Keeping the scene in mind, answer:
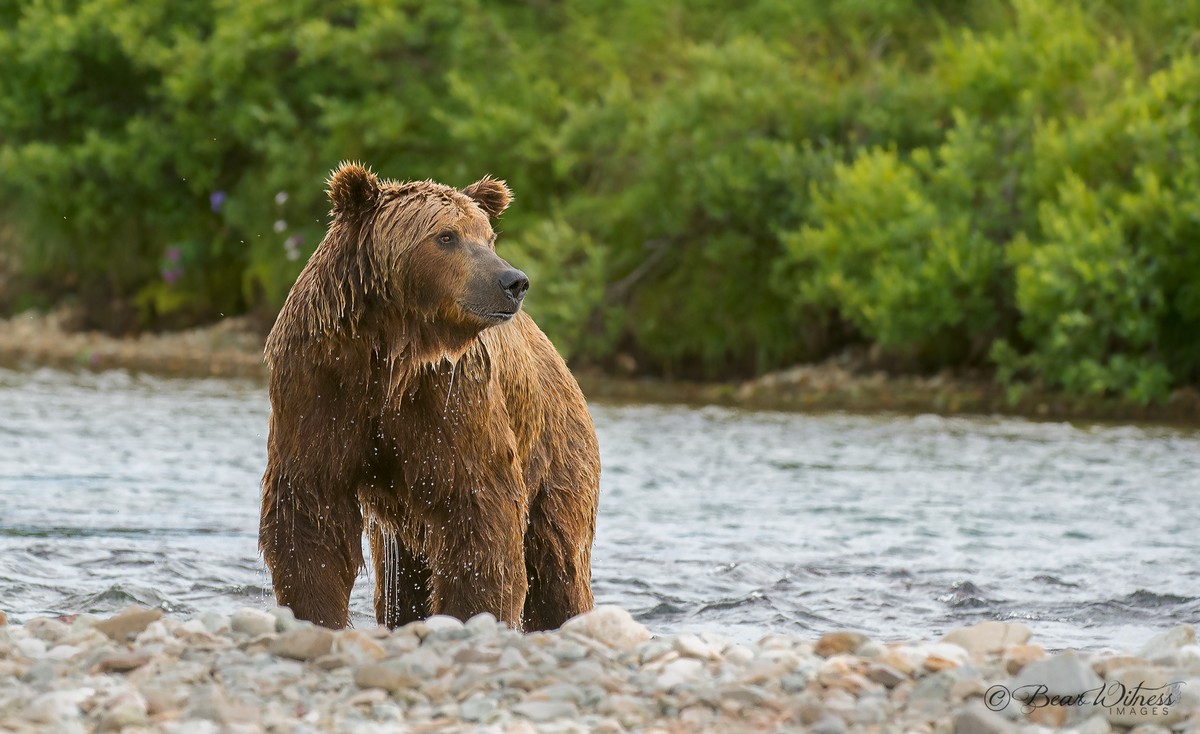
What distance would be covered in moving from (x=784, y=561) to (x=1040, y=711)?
13.7 feet

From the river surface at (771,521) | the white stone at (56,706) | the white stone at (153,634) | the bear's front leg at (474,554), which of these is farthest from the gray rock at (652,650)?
the river surface at (771,521)

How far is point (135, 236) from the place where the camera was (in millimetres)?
25984

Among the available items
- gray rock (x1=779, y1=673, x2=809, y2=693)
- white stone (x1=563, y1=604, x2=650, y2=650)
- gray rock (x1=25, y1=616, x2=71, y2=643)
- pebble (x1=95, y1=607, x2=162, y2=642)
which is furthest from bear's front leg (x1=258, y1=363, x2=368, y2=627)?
gray rock (x1=779, y1=673, x2=809, y2=693)

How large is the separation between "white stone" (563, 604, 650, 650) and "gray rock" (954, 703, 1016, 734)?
119 centimetres

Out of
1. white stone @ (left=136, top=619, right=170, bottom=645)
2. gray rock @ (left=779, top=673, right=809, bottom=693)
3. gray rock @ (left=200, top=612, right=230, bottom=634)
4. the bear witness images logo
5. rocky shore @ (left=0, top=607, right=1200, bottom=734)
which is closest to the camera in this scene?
rocky shore @ (left=0, top=607, right=1200, bottom=734)

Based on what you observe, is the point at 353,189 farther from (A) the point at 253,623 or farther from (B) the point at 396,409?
(A) the point at 253,623

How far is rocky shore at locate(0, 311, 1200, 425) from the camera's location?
1684 centimetres

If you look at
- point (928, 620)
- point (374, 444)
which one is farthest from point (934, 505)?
point (374, 444)

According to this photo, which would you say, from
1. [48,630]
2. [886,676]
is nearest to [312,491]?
[48,630]

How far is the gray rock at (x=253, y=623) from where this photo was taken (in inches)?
185

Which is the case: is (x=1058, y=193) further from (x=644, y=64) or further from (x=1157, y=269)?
(x=644, y=64)

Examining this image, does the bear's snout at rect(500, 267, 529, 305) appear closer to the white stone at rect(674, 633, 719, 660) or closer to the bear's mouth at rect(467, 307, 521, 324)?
the bear's mouth at rect(467, 307, 521, 324)

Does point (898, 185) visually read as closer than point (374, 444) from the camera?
No

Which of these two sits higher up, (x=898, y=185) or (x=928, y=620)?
(x=898, y=185)
